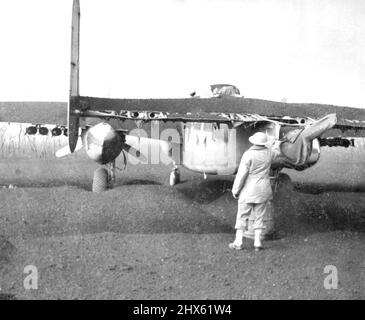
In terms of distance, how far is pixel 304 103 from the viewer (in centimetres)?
1756

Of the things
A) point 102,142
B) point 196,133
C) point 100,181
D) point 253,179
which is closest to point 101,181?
point 100,181

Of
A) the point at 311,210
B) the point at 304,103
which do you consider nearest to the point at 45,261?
the point at 311,210

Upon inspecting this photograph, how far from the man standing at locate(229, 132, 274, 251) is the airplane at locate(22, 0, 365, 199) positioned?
42.7 inches

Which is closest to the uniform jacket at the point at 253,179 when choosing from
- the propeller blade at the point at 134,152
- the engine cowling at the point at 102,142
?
the engine cowling at the point at 102,142

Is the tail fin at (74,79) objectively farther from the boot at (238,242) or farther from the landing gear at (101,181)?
the boot at (238,242)

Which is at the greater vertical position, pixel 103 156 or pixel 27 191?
pixel 103 156

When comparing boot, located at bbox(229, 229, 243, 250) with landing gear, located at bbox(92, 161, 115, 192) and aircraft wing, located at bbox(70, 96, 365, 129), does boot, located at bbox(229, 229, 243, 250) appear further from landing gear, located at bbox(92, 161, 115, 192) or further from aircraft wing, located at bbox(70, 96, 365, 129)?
landing gear, located at bbox(92, 161, 115, 192)

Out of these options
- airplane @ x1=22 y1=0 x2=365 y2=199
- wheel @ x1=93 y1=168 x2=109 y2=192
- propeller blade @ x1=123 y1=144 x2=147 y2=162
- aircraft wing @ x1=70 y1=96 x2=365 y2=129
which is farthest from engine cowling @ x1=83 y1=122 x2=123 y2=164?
propeller blade @ x1=123 y1=144 x2=147 y2=162

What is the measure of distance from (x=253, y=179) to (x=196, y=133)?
4.36 m

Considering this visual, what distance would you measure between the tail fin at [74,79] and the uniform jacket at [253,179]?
3.02 metres

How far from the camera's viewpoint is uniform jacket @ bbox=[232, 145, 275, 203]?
733cm

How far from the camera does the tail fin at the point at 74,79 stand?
761 centimetres
